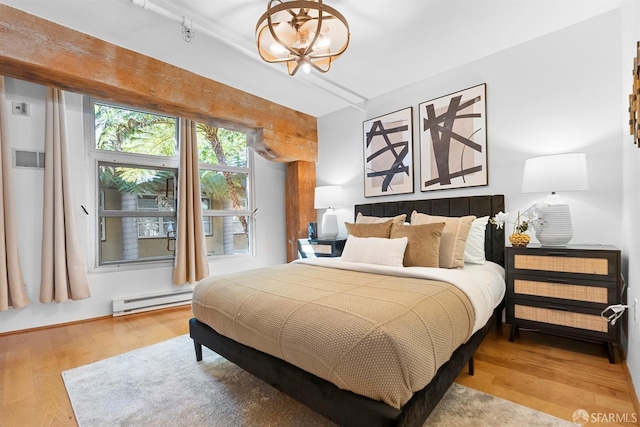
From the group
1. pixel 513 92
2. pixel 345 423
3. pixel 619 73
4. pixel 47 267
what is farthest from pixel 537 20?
pixel 47 267

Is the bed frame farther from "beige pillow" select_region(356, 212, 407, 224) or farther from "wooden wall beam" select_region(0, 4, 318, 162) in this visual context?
"wooden wall beam" select_region(0, 4, 318, 162)

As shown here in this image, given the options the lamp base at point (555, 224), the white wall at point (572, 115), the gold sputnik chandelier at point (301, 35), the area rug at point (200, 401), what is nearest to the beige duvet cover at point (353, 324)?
the area rug at point (200, 401)

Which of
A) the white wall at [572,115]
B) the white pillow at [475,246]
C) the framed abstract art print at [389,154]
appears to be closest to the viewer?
the white wall at [572,115]

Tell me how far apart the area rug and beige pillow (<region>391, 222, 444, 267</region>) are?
883 millimetres

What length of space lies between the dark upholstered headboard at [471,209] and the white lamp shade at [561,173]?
536 millimetres

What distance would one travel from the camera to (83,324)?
9.86 ft

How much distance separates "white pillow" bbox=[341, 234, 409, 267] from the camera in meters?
2.35

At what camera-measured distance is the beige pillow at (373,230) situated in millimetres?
2691

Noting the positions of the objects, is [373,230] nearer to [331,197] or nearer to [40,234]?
[331,197]

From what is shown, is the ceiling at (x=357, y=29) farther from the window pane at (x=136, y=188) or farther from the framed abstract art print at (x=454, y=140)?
the window pane at (x=136, y=188)

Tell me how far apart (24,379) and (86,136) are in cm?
234

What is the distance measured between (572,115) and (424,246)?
66.7 inches

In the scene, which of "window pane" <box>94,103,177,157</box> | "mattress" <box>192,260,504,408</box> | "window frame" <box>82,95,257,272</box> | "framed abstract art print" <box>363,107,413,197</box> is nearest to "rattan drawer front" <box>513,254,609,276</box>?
"mattress" <box>192,260,504,408</box>

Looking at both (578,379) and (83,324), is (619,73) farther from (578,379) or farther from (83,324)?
(83,324)
